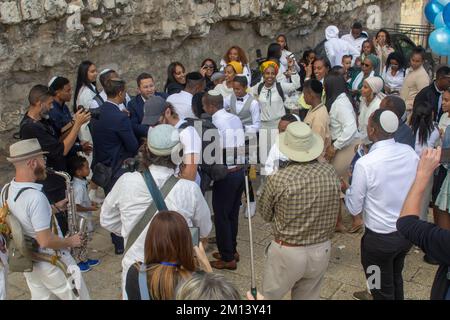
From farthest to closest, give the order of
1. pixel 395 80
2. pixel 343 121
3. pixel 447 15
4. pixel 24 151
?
pixel 395 80, pixel 447 15, pixel 343 121, pixel 24 151

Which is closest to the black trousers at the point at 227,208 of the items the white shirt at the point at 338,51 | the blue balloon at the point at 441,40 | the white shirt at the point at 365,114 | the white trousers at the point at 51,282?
the white shirt at the point at 365,114

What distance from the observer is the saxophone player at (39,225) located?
3498 millimetres

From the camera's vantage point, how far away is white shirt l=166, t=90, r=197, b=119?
5973 millimetres

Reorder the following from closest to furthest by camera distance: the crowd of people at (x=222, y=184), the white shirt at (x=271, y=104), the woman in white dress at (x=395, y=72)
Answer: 1. the crowd of people at (x=222, y=184)
2. the white shirt at (x=271, y=104)
3. the woman in white dress at (x=395, y=72)

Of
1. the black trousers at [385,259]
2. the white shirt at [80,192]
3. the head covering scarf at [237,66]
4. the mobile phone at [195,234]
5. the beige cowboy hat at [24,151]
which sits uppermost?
the head covering scarf at [237,66]

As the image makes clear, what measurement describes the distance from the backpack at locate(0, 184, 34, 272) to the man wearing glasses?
50.1 inches

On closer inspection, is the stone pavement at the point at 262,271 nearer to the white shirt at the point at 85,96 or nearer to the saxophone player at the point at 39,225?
the saxophone player at the point at 39,225

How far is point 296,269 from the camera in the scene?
12.3ft

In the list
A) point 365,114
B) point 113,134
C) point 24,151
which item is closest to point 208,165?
point 113,134

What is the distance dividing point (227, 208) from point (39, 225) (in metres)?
2.15

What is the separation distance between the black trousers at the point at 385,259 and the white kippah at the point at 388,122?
0.80 metres

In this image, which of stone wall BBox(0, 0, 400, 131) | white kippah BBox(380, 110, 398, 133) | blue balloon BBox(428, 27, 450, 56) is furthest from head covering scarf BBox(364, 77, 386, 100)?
stone wall BBox(0, 0, 400, 131)

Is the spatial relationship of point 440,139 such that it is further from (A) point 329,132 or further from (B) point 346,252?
(B) point 346,252

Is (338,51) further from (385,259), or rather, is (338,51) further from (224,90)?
(385,259)
